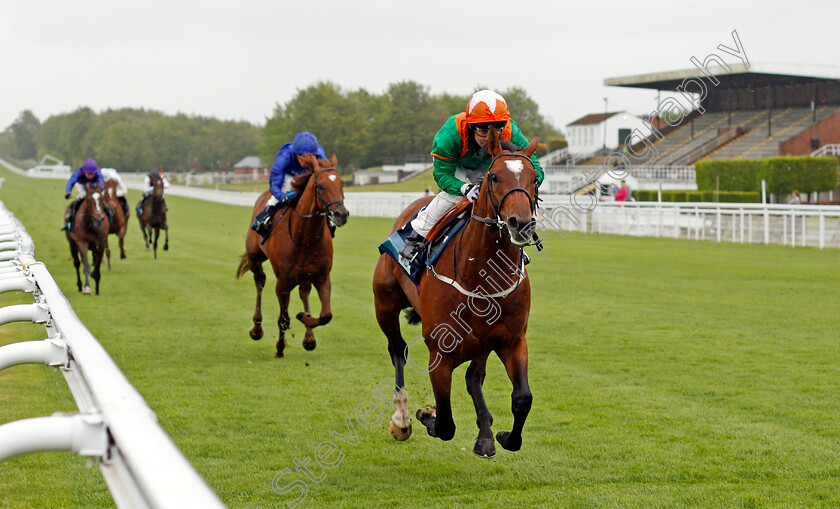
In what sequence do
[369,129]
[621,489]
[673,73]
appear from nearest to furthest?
[621,489], [673,73], [369,129]

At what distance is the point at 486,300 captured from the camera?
4.43m

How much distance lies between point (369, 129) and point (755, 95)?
24726 millimetres

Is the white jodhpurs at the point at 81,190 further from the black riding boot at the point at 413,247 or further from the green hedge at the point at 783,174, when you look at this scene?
the green hedge at the point at 783,174

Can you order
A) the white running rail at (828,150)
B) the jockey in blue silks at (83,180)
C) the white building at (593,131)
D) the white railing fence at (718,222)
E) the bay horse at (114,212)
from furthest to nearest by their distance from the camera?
the white building at (593,131)
the white running rail at (828,150)
the white railing fence at (718,222)
the bay horse at (114,212)
the jockey in blue silks at (83,180)

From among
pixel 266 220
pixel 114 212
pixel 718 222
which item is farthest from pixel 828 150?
pixel 266 220

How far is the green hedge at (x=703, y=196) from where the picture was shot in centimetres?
2834

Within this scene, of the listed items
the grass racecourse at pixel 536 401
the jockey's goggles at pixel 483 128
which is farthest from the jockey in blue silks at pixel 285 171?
the jockey's goggles at pixel 483 128

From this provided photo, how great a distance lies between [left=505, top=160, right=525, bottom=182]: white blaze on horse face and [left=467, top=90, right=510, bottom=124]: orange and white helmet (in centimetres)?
65

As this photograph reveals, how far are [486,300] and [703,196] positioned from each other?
26.9 metres

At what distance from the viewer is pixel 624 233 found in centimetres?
2498

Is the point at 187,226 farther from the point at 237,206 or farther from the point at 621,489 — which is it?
the point at 621,489

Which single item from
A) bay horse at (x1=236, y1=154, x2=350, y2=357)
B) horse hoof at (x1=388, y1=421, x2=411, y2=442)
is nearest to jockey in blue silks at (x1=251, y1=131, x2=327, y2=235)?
bay horse at (x1=236, y1=154, x2=350, y2=357)

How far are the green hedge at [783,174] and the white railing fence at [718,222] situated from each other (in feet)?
23.1

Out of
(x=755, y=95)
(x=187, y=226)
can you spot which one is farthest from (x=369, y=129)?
(x=187, y=226)
